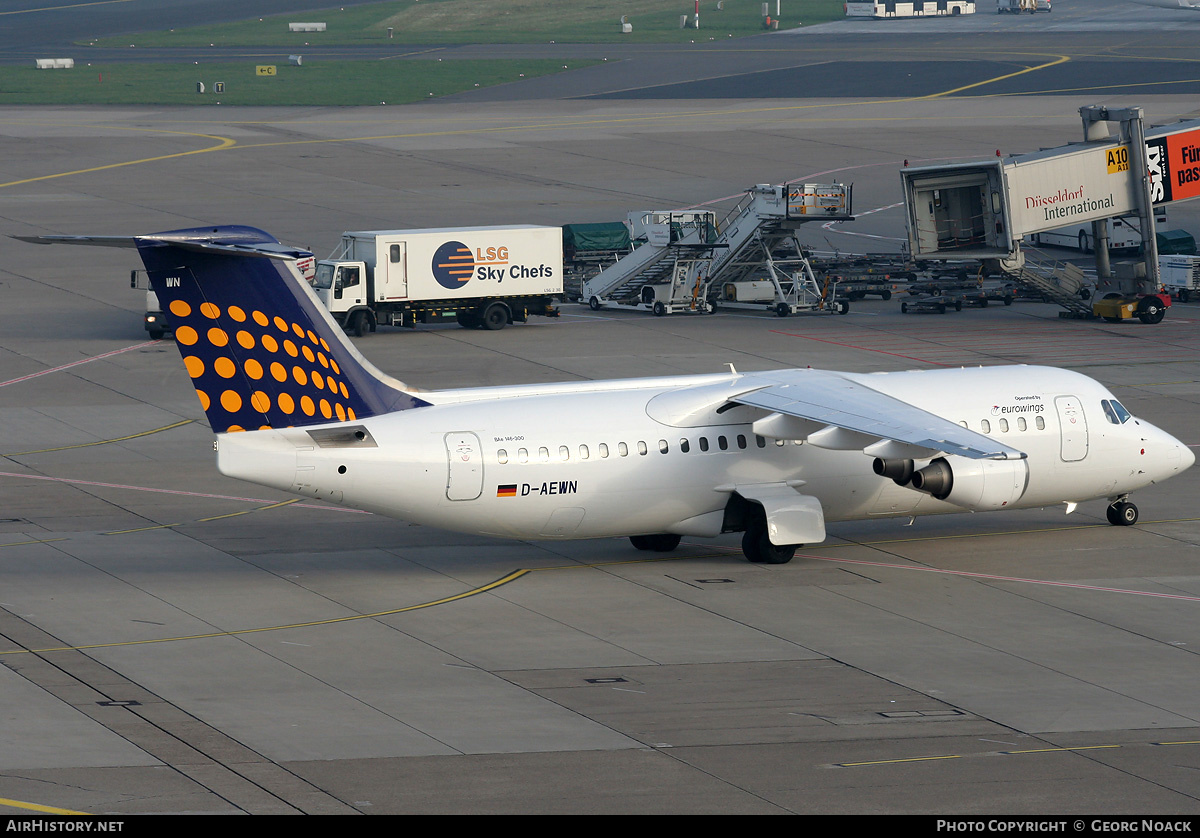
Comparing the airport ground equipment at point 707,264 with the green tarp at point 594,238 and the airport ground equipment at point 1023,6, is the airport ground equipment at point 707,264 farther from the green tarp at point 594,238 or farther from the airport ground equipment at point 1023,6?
the airport ground equipment at point 1023,6

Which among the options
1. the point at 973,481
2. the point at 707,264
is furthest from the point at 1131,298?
the point at 973,481

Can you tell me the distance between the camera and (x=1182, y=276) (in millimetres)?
69500

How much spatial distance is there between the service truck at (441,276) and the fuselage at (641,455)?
28751 millimetres

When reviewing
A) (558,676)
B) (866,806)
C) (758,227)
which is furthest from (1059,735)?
(758,227)

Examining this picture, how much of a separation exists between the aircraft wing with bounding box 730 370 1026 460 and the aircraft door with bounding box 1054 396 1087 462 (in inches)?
155

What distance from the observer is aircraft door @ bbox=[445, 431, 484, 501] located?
1201 inches

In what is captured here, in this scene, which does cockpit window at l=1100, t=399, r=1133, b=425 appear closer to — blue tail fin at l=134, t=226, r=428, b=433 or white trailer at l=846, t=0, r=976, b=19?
blue tail fin at l=134, t=226, r=428, b=433

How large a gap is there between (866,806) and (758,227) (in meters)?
46.4

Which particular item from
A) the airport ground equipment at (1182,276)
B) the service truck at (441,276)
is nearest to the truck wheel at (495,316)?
the service truck at (441,276)

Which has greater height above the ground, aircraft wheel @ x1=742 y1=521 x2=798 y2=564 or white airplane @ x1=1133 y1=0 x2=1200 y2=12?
white airplane @ x1=1133 y1=0 x2=1200 y2=12

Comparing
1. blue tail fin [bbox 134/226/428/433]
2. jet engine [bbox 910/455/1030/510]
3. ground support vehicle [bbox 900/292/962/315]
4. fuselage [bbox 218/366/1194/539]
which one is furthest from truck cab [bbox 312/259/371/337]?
jet engine [bbox 910/455/1030/510]

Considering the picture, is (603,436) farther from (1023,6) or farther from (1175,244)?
(1023,6)

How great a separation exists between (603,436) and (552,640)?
16.7 feet

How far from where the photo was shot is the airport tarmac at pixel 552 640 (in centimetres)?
2156
